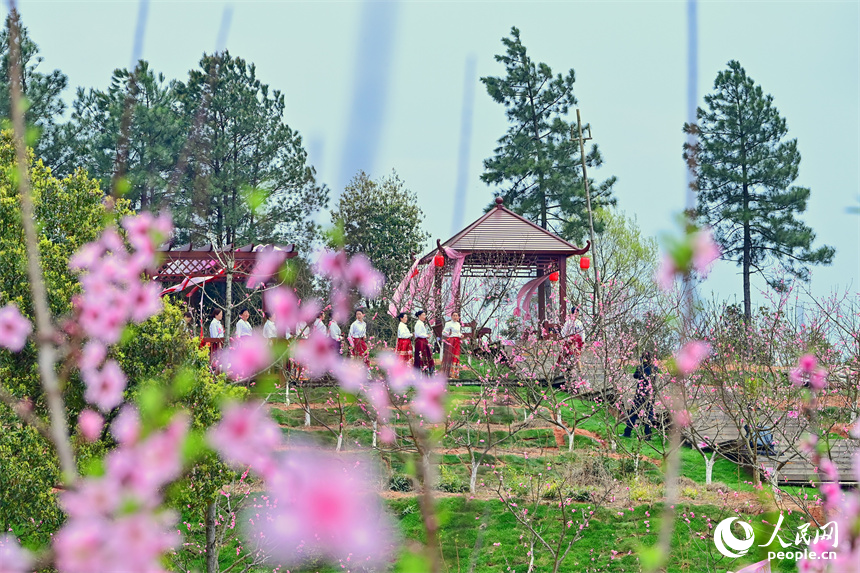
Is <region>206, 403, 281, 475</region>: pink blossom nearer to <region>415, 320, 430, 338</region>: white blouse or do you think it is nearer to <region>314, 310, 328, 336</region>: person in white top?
<region>314, 310, 328, 336</region>: person in white top

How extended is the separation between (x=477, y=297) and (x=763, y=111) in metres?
13.8

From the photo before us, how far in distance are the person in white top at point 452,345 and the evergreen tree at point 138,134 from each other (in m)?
8.20

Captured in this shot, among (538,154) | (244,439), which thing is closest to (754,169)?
(538,154)

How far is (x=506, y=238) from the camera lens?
16438 mm

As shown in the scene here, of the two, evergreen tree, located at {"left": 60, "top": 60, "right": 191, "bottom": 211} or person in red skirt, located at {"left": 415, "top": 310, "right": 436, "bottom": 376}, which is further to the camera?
evergreen tree, located at {"left": 60, "top": 60, "right": 191, "bottom": 211}

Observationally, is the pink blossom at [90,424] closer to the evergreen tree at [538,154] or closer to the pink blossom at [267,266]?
the pink blossom at [267,266]

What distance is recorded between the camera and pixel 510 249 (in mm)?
15836

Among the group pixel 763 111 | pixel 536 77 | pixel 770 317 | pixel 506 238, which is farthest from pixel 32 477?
pixel 763 111

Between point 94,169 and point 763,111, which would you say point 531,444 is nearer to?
point 94,169

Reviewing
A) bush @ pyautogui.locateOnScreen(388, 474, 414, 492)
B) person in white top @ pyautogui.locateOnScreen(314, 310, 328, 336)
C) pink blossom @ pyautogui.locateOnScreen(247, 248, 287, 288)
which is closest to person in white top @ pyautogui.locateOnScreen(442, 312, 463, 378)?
bush @ pyautogui.locateOnScreen(388, 474, 414, 492)

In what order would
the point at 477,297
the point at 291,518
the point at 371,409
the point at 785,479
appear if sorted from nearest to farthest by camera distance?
the point at 291,518 → the point at 785,479 → the point at 371,409 → the point at 477,297

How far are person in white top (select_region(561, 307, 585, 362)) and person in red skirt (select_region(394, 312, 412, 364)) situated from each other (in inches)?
104

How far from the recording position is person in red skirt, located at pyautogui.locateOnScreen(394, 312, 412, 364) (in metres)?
10.9
